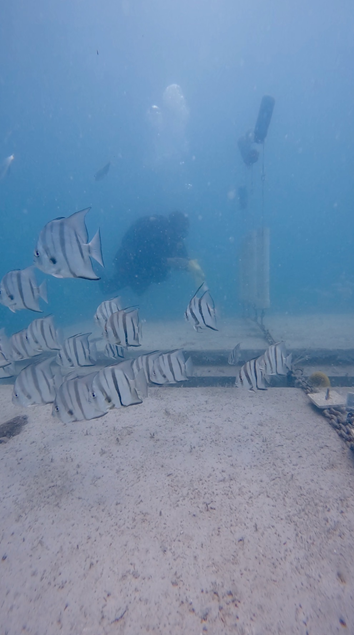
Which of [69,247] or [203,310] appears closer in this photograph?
[69,247]

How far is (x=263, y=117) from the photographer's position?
10.1 metres

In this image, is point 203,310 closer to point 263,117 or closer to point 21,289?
point 21,289

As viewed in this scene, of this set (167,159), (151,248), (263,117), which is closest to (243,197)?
(263,117)

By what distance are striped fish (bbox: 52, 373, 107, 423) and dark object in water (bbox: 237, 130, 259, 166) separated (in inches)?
471

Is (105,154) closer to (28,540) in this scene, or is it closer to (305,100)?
(305,100)

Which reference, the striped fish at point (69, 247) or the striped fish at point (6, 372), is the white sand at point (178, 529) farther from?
the striped fish at point (69, 247)

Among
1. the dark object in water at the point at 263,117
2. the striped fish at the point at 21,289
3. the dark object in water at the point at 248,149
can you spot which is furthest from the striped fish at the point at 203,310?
the dark object in water at the point at 248,149

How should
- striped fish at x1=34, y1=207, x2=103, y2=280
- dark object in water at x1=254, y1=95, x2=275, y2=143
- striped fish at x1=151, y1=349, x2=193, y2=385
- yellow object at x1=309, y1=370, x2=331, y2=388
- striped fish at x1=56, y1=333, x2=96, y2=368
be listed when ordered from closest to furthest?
1. striped fish at x1=34, y1=207, x2=103, y2=280
2. striped fish at x1=151, y1=349, x2=193, y2=385
3. striped fish at x1=56, y1=333, x2=96, y2=368
4. yellow object at x1=309, y1=370, x2=331, y2=388
5. dark object in water at x1=254, y1=95, x2=275, y2=143

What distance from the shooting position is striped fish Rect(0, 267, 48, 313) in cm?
319

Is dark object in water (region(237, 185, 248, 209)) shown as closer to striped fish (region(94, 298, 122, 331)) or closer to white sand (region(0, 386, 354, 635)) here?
striped fish (region(94, 298, 122, 331))

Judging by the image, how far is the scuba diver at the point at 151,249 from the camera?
516 inches

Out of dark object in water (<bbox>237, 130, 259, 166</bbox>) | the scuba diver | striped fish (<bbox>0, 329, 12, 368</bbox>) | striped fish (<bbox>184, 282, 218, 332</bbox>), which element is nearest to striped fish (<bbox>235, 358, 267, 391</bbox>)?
striped fish (<bbox>184, 282, 218, 332</bbox>)

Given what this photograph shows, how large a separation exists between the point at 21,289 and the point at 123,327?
3.80 feet

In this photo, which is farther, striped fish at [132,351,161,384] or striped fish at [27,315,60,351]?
striped fish at [27,315,60,351]
